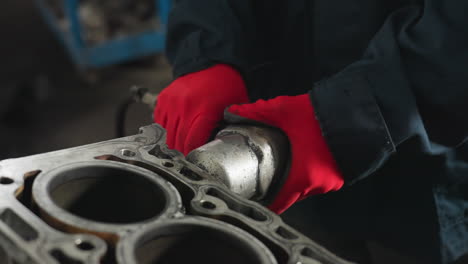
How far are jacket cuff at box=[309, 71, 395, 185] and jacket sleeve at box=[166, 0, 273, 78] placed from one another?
365 millimetres

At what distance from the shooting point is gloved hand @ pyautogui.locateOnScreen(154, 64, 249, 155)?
1125mm

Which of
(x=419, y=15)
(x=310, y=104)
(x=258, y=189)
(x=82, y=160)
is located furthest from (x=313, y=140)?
(x=82, y=160)

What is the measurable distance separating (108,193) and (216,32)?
63 centimetres

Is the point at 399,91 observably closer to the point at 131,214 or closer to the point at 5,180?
the point at 131,214

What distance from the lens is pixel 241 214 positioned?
0.66m

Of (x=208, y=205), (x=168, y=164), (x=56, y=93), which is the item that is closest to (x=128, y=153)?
(x=168, y=164)

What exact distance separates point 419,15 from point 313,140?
1.17 feet

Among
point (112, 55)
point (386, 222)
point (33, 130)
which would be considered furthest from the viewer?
point (112, 55)

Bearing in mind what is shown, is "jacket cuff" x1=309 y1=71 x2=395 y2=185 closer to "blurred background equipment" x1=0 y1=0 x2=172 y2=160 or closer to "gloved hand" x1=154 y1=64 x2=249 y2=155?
"gloved hand" x1=154 y1=64 x2=249 y2=155

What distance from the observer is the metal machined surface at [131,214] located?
1.89 feet

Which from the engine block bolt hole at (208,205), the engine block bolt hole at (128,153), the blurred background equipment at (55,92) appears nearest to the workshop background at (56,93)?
the blurred background equipment at (55,92)

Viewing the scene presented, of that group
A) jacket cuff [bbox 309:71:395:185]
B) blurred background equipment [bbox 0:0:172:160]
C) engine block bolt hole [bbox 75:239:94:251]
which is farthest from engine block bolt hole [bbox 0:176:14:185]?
blurred background equipment [bbox 0:0:172:160]

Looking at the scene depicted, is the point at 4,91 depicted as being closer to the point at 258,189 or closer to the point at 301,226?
the point at 301,226

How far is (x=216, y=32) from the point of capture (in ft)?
4.10
